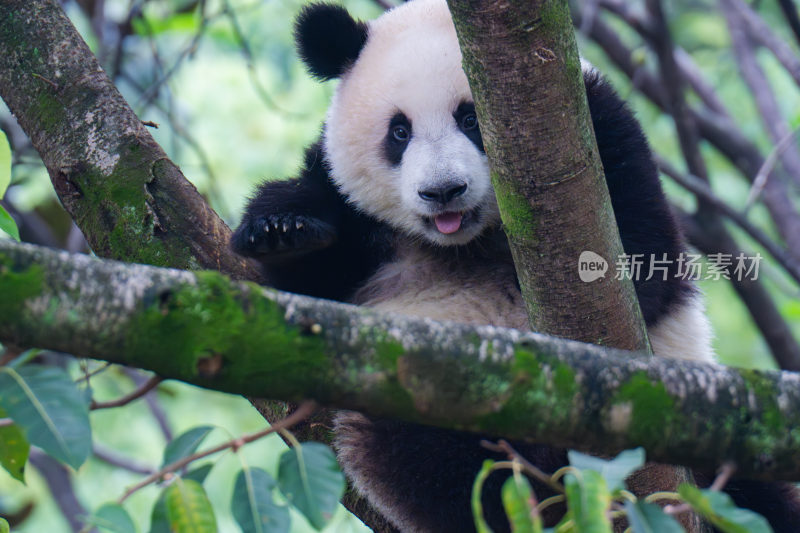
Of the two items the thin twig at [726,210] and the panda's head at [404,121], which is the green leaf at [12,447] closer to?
the panda's head at [404,121]

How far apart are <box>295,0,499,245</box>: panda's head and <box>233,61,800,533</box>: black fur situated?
0.13 meters

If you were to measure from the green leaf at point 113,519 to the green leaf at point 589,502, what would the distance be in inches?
26.1

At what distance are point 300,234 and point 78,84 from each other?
845mm

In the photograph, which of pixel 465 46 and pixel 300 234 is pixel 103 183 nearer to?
pixel 300 234

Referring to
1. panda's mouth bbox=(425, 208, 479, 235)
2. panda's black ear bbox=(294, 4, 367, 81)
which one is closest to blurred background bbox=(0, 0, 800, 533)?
panda's black ear bbox=(294, 4, 367, 81)

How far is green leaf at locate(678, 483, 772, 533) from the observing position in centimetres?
123

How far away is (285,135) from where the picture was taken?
723 cm

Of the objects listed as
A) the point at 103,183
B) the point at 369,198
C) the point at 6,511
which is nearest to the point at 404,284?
the point at 369,198

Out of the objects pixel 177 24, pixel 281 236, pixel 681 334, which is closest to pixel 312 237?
pixel 281 236

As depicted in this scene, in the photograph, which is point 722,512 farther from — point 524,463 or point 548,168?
point 548,168

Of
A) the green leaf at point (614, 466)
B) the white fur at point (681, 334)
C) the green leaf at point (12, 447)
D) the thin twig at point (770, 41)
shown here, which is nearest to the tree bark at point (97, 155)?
the green leaf at point (12, 447)

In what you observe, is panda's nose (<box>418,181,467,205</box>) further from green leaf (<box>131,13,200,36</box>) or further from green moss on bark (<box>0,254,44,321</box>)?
green leaf (<box>131,13,200,36</box>)

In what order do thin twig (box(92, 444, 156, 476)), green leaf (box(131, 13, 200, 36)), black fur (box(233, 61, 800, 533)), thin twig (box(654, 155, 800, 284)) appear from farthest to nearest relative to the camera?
1. green leaf (box(131, 13, 200, 36))
2. thin twig (box(92, 444, 156, 476))
3. thin twig (box(654, 155, 800, 284))
4. black fur (box(233, 61, 800, 533))

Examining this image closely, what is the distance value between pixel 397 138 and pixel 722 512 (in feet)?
6.57
